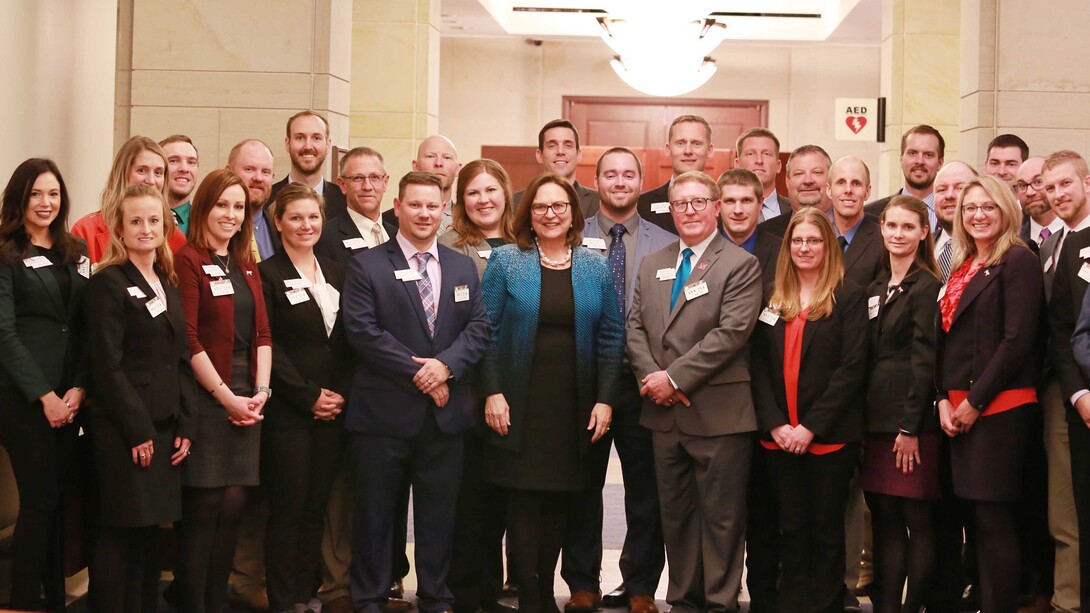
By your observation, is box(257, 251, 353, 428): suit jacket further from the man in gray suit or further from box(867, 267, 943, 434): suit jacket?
box(867, 267, 943, 434): suit jacket

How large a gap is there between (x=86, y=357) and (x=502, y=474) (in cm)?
152

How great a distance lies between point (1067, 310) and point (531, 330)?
1.89 m

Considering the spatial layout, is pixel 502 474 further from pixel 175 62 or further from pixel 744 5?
pixel 744 5

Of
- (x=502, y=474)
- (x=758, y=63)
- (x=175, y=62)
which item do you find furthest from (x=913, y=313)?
(x=758, y=63)

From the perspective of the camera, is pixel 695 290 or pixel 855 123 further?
pixel 855 123

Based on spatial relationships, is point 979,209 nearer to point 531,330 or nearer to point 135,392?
point 531,330

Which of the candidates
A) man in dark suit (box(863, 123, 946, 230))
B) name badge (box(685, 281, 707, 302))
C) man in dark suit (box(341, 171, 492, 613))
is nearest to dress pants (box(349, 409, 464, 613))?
man in dark suit (box(341, 171, 492, 613))

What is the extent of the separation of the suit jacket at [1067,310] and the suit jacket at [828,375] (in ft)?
2.13

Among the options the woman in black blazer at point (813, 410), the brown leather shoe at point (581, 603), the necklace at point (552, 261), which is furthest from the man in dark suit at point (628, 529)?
the woman in black blazer at point (813, 410)

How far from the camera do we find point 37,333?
12.7 feet

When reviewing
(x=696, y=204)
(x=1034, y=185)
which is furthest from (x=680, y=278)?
(x=1034, y=185)

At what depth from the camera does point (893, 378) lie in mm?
4070

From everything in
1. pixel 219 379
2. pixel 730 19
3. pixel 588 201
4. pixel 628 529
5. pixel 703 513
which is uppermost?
pixel 730 19

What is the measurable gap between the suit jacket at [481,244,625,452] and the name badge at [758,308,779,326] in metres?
0.54
